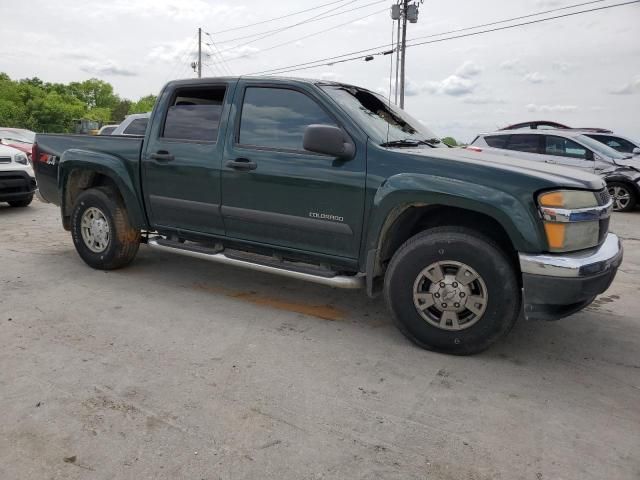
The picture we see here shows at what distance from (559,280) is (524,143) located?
27.2 feet

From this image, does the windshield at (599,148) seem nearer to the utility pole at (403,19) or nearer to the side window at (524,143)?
the side window at (524,143)

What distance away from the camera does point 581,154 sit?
34.2 feet

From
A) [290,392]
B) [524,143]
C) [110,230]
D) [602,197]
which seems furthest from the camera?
[524,143]

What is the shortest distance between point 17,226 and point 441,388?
280 inches

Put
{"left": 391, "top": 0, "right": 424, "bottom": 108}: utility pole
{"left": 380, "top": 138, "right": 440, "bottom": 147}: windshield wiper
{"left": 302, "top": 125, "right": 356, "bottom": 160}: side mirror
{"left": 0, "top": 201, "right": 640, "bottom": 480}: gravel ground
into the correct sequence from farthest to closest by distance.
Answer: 1. {"left": 391, "top": 0, "right": 424, "bottom": 108}: utility pole
2. {"left": 380, "top": 138, "right": 440, "bottom": 147}: windshield wiper
3. {"left": 302, "top": 125, "right": 356, "bottom": 160}: side mirror
4. {"left": 0, "top": 201, "right": 640, "bottom": 480}: gravel ground

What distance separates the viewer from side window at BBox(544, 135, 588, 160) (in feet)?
34.1

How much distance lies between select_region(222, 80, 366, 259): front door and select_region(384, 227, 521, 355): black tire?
0.44 meters

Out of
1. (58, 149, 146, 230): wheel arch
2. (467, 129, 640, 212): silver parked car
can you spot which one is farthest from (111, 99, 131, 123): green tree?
(58, 149, 146, 230): wheel arch

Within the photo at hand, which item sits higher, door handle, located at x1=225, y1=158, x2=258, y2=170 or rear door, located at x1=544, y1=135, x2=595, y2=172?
rear door, located at x1=544, y1=135, x2=595, y2=172

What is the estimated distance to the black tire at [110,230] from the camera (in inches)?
197

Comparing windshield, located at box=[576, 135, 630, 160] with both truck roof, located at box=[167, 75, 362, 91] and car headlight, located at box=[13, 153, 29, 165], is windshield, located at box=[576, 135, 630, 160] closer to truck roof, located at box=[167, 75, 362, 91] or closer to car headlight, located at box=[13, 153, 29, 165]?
truck roof, located at box=[167, 75, 362, 91]

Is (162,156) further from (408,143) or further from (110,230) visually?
(408,143)

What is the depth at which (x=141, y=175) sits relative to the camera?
4.77 metres

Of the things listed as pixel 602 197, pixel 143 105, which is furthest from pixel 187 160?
pixel 143 105
